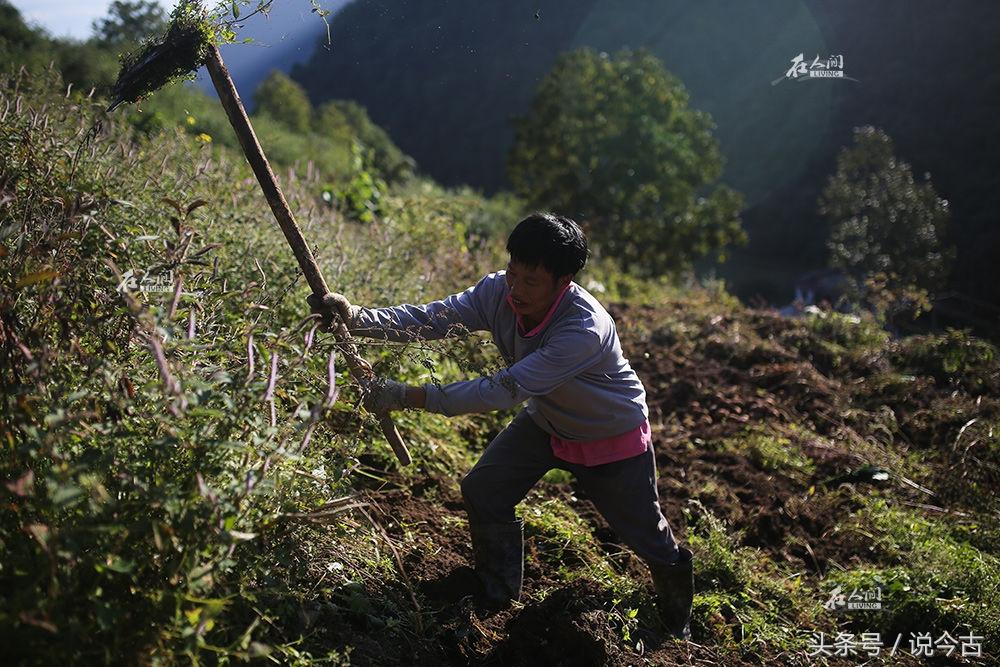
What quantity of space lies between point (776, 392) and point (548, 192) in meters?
11.4

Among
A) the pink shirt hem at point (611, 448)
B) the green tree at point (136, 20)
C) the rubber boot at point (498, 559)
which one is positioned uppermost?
the green tree at point (136, 20)

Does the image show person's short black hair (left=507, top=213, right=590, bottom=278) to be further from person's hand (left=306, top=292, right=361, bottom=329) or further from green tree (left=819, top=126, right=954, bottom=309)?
green tree (left=819, top=126, right=954, bottom=309)

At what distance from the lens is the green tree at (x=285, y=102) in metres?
25.7

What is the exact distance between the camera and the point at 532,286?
2619 millimetres

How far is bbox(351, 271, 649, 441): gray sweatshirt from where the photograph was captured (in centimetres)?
256

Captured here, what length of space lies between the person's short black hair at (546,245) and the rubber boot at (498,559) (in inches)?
41.3

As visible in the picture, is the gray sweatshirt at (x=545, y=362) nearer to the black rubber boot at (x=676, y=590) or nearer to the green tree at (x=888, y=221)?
the black rubber boot at (x=676, y=590)

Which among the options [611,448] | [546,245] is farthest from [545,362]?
[611,448]

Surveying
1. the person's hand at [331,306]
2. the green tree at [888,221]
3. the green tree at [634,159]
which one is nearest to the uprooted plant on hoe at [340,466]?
the person's hand at [331,306]

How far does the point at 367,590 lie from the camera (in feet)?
8.37

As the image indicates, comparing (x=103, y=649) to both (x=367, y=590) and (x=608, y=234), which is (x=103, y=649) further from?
(x=608, y=234)

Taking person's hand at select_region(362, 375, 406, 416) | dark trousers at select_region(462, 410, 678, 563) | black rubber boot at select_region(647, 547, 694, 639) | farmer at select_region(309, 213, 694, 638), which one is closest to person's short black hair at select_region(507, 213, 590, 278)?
farmer at select_region(309, 213, 694, 638)

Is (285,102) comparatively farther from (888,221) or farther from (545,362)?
(545,362)

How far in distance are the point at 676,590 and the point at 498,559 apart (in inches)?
28.2
